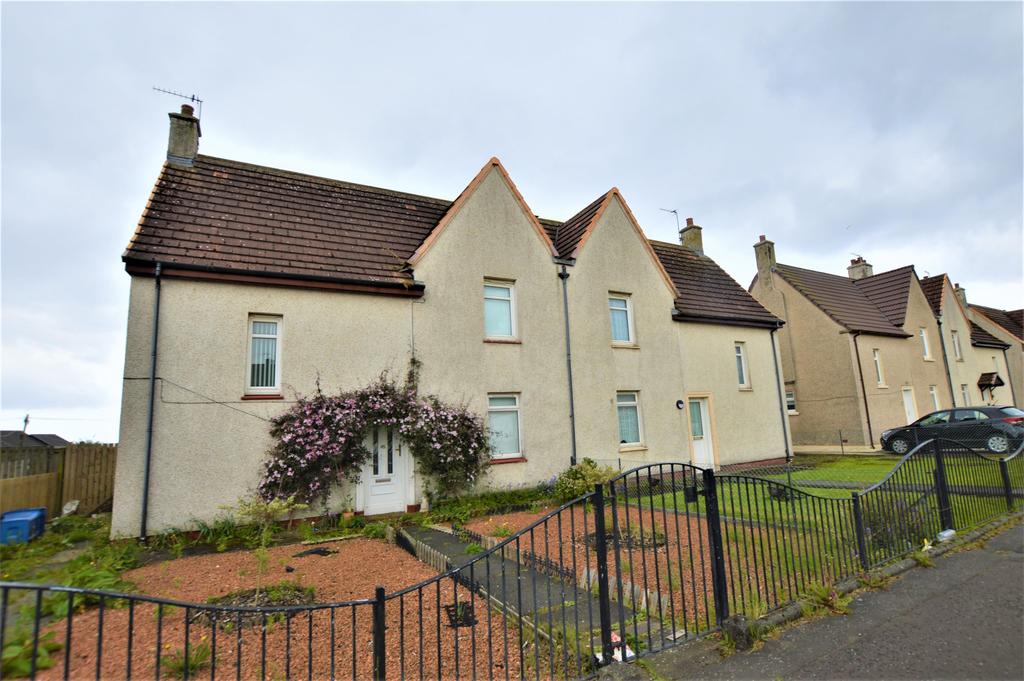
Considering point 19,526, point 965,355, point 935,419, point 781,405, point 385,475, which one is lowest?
point 19,526

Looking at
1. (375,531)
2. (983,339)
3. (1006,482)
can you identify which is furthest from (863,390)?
(375,531)

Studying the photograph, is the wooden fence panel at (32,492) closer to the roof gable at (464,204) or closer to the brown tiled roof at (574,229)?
the roof gable at (464,204)

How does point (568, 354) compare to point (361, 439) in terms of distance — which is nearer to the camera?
point (361, 439)

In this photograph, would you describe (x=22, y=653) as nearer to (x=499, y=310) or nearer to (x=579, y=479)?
(x=579, y=479)

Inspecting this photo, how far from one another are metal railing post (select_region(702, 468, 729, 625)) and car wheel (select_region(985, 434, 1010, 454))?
17.4 metres

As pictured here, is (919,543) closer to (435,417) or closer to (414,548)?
(414,548)

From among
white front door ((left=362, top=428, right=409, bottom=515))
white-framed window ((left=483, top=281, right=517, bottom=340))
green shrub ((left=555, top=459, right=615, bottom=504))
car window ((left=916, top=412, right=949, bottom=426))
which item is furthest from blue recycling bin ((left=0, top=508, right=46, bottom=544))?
car window ((left=916, top=412, right=949, bottom=426))

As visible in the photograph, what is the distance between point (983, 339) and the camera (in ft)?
103

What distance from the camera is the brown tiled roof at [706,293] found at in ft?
57.0

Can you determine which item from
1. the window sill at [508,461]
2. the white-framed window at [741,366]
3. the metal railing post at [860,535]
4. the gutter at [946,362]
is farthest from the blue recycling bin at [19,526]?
the gutter at [946,362]

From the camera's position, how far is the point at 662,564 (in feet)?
22.2

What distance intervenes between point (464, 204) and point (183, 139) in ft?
23.2

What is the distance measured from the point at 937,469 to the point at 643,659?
20.2 ft

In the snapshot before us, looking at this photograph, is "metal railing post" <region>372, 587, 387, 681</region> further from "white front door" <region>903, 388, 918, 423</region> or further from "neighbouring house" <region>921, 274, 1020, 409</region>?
"neighbouring house" <region>921, 274, 1020, 409</region>
